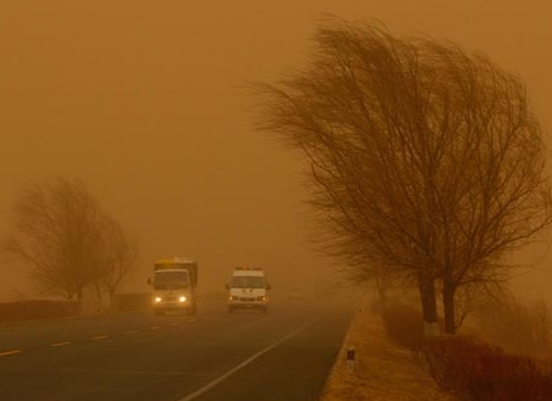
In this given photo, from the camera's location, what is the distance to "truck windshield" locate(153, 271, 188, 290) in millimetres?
56031

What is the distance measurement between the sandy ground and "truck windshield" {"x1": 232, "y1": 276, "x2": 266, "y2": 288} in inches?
1345

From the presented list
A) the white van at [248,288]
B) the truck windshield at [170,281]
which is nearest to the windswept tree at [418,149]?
the truck windshield at [170,281]

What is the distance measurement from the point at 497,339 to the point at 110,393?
94.3 ft

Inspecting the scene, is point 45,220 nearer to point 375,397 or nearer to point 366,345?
point 366,345

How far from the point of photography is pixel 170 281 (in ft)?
184

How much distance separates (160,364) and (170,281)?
34042 mm

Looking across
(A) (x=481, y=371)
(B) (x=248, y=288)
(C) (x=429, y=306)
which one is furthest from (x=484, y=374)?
(B) (x=248, y=288)

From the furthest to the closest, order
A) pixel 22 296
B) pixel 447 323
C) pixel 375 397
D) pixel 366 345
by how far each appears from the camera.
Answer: pixel 22 296 < pixel 366 345 < pixel 447 323 < pixel 375 397

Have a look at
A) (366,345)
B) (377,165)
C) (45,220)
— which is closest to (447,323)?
(377,165)

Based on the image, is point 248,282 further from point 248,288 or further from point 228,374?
point 228,374

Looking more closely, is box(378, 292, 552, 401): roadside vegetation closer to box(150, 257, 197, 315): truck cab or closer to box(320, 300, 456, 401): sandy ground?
box(320, 300, 456, 401): sandy ground

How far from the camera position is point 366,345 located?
31594 mm

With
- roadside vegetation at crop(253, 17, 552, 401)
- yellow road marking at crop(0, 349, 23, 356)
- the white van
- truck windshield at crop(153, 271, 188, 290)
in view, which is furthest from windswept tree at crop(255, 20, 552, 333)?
the white van

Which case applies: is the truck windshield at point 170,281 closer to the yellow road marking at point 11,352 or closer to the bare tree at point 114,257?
the bare tree at point 114,257
